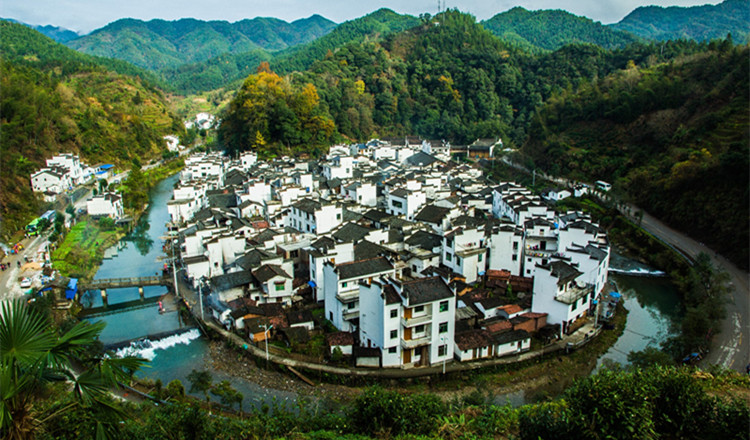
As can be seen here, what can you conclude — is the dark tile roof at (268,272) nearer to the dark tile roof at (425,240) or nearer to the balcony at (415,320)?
the dark tile roof at (425,240)

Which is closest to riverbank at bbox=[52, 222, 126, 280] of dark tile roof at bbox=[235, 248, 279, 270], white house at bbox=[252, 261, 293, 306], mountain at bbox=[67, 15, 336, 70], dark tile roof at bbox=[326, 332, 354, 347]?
dark tile roof at bbox=[235, 248, 279, 270]

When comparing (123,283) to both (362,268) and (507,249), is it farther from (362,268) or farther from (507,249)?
(507,249)

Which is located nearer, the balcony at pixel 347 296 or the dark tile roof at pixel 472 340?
the dark tile roof at pixel 472 340

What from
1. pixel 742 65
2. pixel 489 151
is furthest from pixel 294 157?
pixel 742 65

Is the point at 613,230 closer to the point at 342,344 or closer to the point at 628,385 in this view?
the point at 342,344

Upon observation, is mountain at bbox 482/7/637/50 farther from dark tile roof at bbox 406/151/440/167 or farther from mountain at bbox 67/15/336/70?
mountain at bbox 67/15/336/70

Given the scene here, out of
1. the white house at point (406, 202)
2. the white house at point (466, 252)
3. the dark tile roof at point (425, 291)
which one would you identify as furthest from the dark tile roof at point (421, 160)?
the dark tile roof at point (425, 291)

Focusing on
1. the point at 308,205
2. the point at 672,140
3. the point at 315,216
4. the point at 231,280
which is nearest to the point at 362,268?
the point at 231,280
